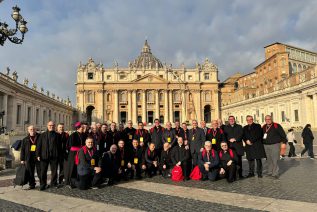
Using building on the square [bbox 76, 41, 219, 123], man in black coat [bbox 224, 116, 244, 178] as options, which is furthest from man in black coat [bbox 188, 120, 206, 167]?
building on the square [bbox 76, 41, 219, 123]

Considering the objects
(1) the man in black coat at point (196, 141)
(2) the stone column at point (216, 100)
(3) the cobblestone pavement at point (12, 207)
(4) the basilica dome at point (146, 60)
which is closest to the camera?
(3) the cobblestone pavement at point (12, 207)

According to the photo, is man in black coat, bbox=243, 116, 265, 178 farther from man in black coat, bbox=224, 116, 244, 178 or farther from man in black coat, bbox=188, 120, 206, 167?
man in black coat, bbox=188, 120, 206, 167

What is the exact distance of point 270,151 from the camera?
875 cm

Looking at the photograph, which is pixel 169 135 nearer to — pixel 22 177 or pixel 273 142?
pixel 273 142

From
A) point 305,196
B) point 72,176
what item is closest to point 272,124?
point 305,196

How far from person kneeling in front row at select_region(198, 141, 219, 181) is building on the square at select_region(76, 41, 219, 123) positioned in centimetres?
6136

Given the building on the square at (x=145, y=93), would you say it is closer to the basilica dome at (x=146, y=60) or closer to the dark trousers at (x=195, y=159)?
the basilica dome at (x=146, y=60)

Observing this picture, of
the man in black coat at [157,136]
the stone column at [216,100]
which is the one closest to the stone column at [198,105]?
the stone column at [216,100]

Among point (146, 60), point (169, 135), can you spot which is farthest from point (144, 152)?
point (146, 60)

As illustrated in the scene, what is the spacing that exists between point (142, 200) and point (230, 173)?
3022mm

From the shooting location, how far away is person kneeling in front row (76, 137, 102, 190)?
729cm

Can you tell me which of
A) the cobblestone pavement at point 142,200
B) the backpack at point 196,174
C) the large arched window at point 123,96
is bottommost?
the cobblestone pavement at point 142,200

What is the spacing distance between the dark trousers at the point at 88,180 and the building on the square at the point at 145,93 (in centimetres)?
6272

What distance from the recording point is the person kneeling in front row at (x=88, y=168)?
7.29 m
